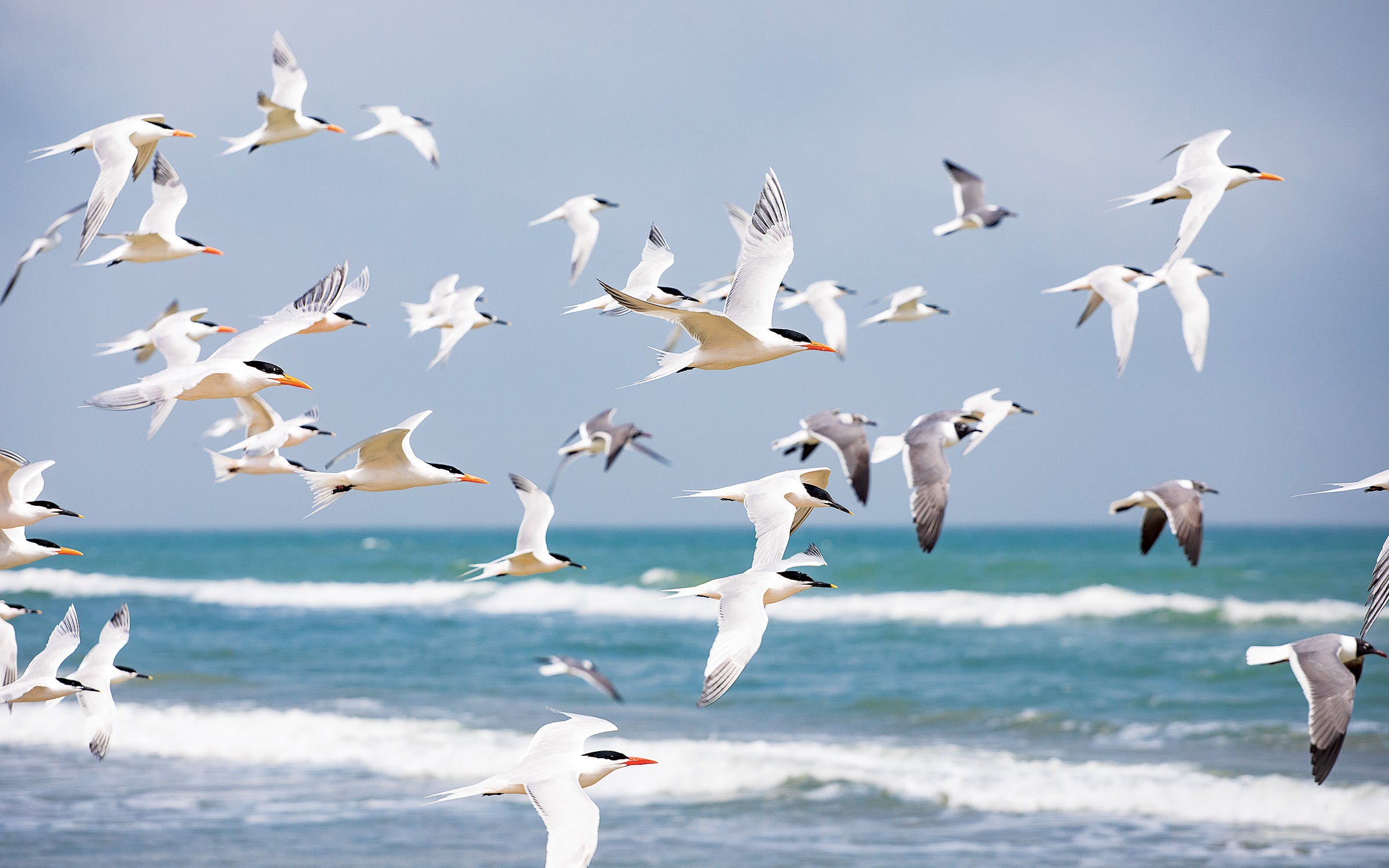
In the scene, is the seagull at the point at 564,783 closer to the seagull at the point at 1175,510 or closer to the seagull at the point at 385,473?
the seagull at the point at 385,473

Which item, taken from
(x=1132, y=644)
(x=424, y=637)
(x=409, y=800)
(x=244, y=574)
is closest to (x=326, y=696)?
(x=409, y=800)

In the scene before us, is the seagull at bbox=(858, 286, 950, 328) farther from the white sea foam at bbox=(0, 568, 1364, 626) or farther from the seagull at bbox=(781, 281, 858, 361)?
the white sea foam at bbox=(0, 568, 1364, 626)

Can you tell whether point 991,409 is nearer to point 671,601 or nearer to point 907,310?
point 907,310

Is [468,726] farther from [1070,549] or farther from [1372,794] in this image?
[1070,549]

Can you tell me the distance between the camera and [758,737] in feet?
48.4

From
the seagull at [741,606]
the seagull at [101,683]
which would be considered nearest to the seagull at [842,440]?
the seagull at [741,606]

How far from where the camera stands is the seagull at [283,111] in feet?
31.7

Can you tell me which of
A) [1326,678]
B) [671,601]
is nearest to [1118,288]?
[1326,678]

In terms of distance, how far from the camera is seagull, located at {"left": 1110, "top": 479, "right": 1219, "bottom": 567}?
27.3 ft

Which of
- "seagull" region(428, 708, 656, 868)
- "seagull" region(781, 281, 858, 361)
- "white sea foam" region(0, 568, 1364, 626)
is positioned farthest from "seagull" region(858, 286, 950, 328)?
"white sea foam" region(0, 568, 1364, 626)

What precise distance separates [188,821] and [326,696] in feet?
22.8

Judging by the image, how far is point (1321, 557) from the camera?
48.5 metres

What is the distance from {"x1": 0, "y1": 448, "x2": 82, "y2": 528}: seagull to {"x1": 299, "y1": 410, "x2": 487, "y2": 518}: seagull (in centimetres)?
122

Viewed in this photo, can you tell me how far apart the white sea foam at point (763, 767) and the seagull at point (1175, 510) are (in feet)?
10.5
